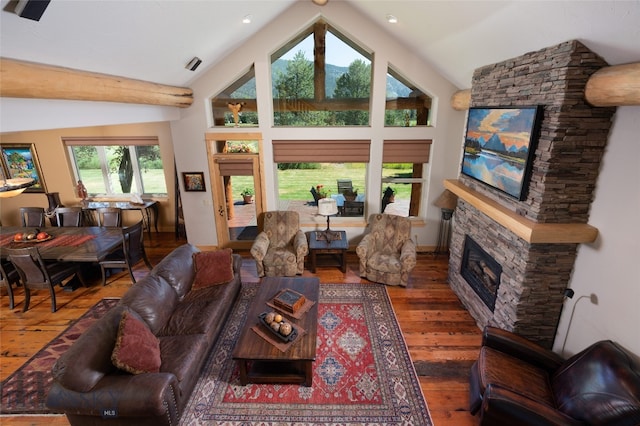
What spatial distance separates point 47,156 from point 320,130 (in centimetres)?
629

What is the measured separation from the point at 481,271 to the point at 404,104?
3.06 metres

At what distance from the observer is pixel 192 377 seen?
114 inches

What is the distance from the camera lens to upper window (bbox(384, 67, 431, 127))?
5178 mm

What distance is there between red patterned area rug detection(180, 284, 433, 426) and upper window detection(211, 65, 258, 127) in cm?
348

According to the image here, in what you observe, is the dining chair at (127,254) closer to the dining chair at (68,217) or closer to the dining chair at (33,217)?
the dining chair at (68,217)

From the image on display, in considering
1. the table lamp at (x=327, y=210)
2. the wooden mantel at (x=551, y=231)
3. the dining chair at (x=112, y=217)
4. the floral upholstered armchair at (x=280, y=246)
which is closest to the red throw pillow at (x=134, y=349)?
the floral upholstered armchair at (x=280, y=246)

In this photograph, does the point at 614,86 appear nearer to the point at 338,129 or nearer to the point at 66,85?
the point at 338,129

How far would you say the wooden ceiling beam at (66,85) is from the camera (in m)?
2.21

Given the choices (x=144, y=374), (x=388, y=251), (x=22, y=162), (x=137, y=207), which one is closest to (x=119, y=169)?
(x=137, y=207)

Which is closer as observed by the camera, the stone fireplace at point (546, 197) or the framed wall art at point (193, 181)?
the stone fireplace at point (546, 197)

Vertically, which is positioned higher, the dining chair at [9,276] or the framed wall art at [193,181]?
the framed wall art at [193,181]

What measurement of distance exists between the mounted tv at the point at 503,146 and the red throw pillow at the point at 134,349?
151 inches

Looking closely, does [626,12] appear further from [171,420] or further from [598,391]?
[171,420]

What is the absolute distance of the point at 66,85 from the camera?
265 cm
